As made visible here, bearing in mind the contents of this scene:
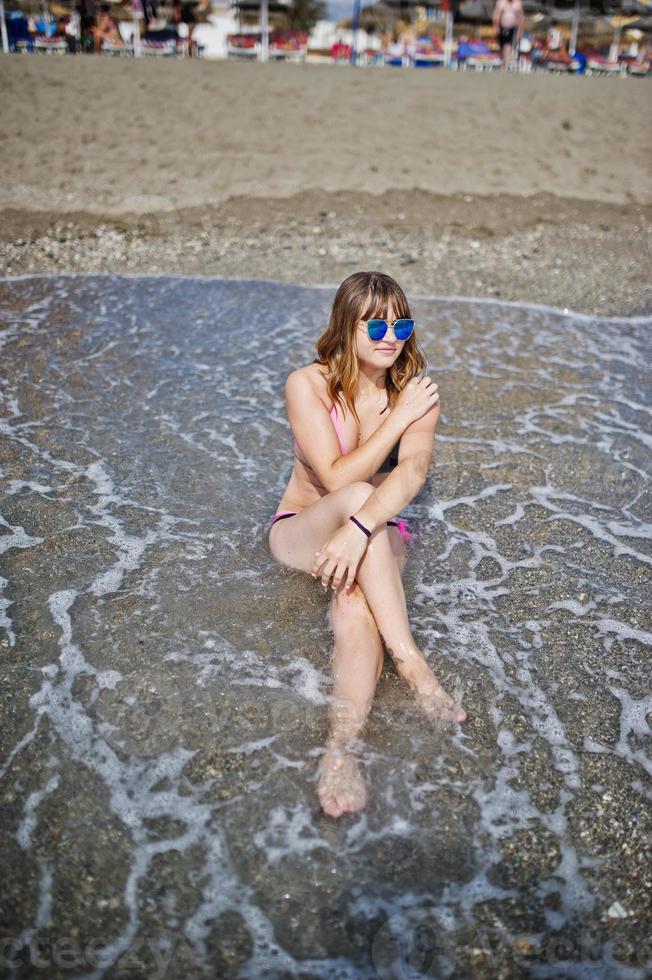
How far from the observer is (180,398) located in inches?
220

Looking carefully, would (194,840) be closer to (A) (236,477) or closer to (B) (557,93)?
(A) (236,477)

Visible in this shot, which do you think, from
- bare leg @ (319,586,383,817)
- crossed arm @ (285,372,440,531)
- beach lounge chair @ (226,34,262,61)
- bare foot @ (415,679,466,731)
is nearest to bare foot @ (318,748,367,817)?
bare leg @ (319,586,383,817)

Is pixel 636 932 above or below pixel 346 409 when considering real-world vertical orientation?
below

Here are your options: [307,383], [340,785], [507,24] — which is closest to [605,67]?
[507,24]

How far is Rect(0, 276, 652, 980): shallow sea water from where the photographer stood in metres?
2.05

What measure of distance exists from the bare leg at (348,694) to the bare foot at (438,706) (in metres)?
0.18

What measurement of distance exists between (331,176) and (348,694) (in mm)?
10453

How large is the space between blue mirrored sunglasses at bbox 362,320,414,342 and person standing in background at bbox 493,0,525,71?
Answer: 1899 centimetres

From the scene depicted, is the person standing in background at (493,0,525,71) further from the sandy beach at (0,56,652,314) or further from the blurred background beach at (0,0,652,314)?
the sandy beach at (0,56,652,314)

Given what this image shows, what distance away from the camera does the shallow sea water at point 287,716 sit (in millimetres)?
2053

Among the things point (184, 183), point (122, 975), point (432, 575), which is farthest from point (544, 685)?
point (184, 183)

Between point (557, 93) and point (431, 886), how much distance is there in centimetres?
1559

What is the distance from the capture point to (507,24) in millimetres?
18500

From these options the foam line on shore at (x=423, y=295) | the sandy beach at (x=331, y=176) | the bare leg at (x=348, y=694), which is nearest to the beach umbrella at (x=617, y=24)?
the sandy beach at (x=331, y=176)
